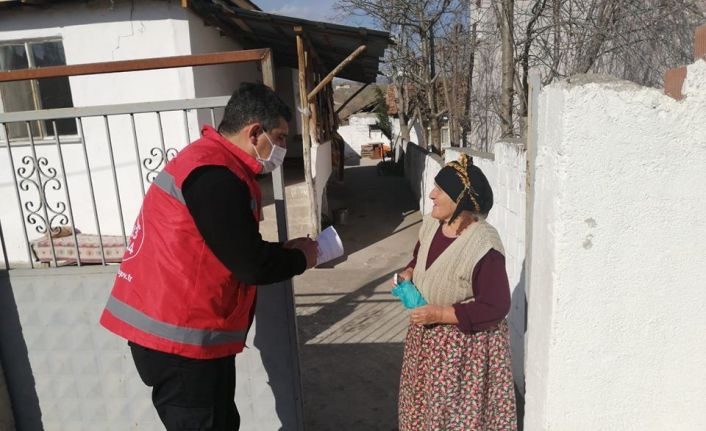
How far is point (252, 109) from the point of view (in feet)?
5.75

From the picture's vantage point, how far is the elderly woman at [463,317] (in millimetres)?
2027

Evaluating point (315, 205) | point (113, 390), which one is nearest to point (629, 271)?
point (113, 390)

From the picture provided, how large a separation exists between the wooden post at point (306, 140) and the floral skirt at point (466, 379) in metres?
5.34

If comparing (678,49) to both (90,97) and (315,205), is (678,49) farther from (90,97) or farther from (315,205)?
(90,97)

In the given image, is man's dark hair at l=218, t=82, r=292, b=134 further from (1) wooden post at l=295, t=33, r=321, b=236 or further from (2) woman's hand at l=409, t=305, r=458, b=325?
(1) wooden post at l=295, t=33, r=321, b=236

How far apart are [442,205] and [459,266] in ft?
0.91

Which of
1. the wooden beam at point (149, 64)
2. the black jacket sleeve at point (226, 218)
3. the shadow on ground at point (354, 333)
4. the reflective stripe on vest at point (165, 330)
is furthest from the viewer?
the shadow on ground at point (354, 333)

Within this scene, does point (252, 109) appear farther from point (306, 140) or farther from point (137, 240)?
point (306, 140)

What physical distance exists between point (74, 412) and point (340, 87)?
136ft

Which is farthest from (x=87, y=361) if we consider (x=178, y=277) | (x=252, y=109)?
(x=252, y=109)

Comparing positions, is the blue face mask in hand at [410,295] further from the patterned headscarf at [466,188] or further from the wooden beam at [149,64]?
the wooden beam at [149,64]

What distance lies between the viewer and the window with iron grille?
6660 mm

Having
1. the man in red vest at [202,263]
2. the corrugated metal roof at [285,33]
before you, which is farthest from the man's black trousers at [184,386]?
the corrugated metal roof at [285,33]

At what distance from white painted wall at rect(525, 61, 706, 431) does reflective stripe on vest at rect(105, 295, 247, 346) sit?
3.96ft
